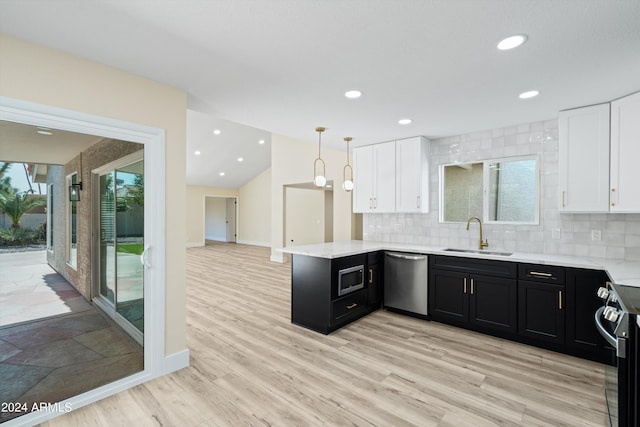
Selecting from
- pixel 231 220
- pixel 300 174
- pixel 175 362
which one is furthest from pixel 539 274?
pixel 231 220

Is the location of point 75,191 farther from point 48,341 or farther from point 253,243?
point 253,243

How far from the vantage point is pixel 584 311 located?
9.04 ft

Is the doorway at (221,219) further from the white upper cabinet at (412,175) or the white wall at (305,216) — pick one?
the white upper cabinet at (412,175)

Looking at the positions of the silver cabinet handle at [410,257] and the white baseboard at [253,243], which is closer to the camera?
the silver cabinet handle at [410,257]

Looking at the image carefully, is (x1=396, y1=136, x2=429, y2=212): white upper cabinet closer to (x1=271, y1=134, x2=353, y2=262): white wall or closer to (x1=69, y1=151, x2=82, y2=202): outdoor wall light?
(x1=271, y1=134, x2=353, y2=262): white wall

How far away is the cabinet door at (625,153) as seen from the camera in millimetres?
2625

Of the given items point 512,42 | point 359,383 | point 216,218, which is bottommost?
point 359,383

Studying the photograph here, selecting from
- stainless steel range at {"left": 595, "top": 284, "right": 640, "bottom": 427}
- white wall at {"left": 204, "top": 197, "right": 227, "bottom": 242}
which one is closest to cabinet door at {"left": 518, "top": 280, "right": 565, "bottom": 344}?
stainless steel range at {"left": 595, "top": 284, "right": 640, "bottom": 427}

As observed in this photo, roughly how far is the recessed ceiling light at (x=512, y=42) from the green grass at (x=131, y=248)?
9.74ft

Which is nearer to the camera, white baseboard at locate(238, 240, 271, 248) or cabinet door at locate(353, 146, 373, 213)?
cabinet door at locate(353, 146, 373, 213)

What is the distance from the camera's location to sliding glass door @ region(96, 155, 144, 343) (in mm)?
2539

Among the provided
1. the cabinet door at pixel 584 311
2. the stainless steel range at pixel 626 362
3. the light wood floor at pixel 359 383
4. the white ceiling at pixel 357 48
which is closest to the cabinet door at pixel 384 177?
the white ceiling at pixel 357 48

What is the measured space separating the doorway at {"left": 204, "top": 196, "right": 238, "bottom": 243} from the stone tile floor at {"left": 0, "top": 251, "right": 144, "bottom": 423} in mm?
10779

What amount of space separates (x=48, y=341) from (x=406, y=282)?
3496mm
